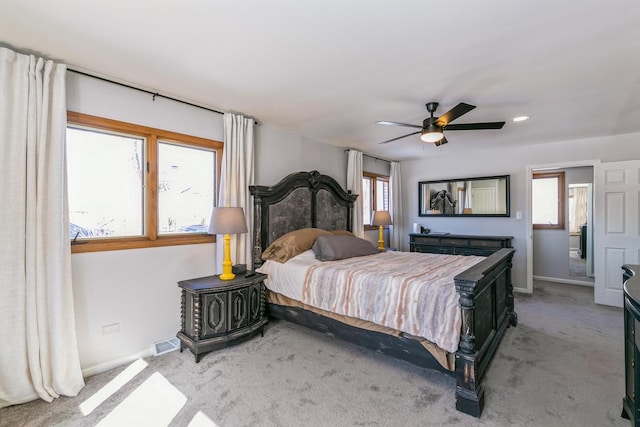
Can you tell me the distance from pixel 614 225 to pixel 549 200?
76.7 inches

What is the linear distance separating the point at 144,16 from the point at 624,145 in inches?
238

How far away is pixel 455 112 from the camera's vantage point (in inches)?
107

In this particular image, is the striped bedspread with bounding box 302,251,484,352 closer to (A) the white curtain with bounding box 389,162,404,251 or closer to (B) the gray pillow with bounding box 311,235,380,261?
(B) the gray pillow with bounding box 311,235,380,261

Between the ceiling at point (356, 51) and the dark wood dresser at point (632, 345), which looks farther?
the ceiling at point (356, 51)

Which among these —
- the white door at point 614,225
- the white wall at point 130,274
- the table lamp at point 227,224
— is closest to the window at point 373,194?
the table lamp at point 227,224

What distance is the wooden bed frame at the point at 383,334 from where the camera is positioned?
1.99 meters

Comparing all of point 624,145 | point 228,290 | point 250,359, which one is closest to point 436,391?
point 250,359

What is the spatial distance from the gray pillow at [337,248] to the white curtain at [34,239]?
7.50 feet

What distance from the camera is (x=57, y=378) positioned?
2.17 metres

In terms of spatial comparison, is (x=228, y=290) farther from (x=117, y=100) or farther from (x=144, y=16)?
(x=144, y=16)

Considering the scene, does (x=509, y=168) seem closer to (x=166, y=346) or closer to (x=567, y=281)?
(x=567, y=281)

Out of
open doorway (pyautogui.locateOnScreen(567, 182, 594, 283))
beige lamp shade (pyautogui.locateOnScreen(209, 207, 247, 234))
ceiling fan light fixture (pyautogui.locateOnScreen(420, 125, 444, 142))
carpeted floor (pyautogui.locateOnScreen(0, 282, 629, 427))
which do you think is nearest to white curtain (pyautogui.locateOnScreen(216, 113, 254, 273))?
beige lamp shade (pyautogui.locateOnScreen(209, 207, 247, 234))

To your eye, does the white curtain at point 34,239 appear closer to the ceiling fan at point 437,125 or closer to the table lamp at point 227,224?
the table lamp at point 227,224

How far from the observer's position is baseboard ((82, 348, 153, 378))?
2.44 meters
